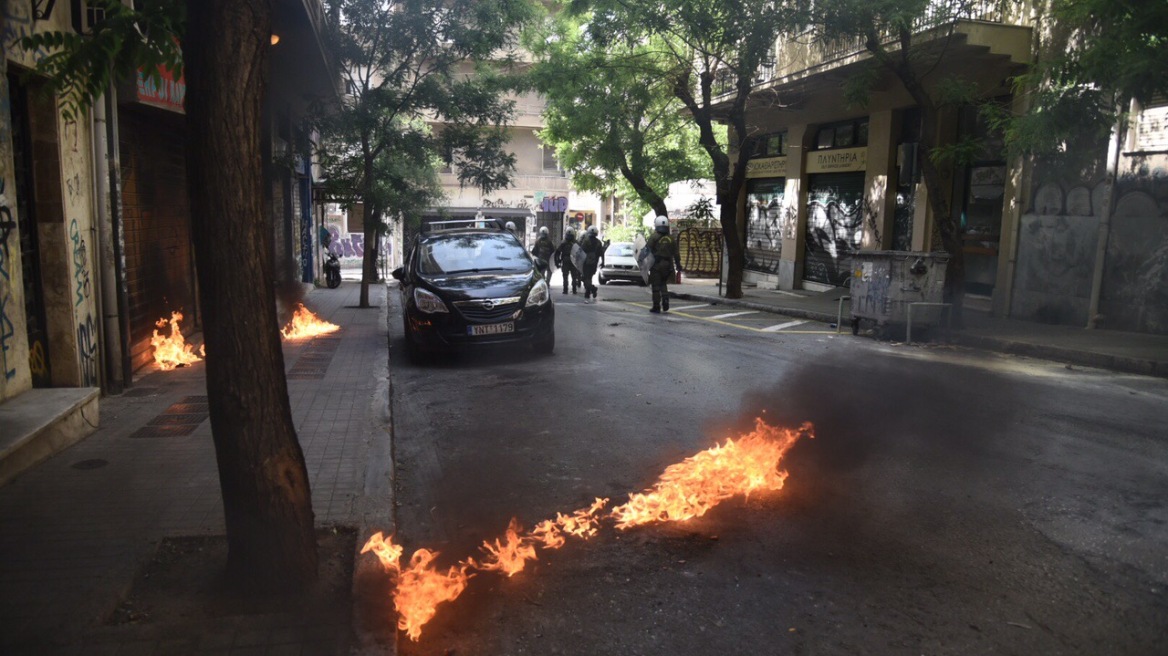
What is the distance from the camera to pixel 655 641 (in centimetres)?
351

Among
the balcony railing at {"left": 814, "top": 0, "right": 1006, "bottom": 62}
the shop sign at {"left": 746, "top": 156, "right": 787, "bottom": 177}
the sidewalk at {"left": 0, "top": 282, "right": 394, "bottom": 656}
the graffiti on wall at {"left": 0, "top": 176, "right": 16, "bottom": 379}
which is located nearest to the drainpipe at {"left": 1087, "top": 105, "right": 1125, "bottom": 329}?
the balcony railing at {"left": 814, "top": 0, "right": 1006, "bottom": 62}

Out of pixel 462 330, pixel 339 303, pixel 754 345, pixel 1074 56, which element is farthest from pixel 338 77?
pixel 1074 56

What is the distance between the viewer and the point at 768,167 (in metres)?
25.1

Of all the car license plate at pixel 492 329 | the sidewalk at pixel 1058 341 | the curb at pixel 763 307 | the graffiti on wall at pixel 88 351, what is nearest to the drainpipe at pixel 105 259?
the graffiti on wall at pixel 88 351

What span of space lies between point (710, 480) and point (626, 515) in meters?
0.82

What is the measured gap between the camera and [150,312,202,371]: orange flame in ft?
32.2

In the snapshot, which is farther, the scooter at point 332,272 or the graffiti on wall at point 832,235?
the scooter at point 332,272

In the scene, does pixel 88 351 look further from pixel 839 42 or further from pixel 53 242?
pixel 839 42

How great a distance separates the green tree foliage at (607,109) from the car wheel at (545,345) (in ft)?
32.8

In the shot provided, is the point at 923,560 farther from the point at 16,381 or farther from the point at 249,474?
the point at 16,381

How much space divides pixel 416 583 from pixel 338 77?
1400 cm

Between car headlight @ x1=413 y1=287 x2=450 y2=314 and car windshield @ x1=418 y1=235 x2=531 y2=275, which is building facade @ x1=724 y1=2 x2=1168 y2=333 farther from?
Answer: car headlight @ x1=413 y1=287 x2=450 y2=314

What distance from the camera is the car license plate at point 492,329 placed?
33.4ft

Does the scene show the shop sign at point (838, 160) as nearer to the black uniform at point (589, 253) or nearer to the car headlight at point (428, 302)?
the black uniform at point (589, 253)
